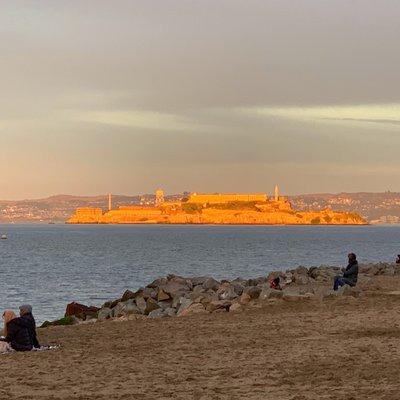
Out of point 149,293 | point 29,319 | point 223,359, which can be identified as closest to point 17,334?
point 29,319

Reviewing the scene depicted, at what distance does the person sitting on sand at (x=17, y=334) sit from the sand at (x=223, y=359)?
46 centimetres

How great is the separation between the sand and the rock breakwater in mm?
1424

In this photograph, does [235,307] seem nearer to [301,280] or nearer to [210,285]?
[210,285]

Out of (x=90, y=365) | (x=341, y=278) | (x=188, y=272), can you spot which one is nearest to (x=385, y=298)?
(x=341, y=278)

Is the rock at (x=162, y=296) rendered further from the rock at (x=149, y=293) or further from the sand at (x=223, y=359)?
the sand at (x=223, y=359)

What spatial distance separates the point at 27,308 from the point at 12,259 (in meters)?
71.4

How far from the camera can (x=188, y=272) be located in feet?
218

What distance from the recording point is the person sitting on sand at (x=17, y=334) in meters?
15.4

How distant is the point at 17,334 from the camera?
1551 cm

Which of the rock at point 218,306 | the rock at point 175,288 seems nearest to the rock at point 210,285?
the rock at point 175,288

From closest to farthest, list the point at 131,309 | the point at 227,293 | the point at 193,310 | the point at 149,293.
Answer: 1. the point at 193,310
2. the point at 131,309
3. the point at 227,293
4. the point at 149,293

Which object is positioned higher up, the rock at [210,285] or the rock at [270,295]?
the rock at [270,295]

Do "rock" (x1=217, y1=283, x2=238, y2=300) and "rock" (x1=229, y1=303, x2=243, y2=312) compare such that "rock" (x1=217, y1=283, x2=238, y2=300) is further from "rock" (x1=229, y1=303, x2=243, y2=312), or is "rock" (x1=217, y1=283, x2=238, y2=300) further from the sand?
the sand

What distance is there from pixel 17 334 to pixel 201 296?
9477 millimetres
